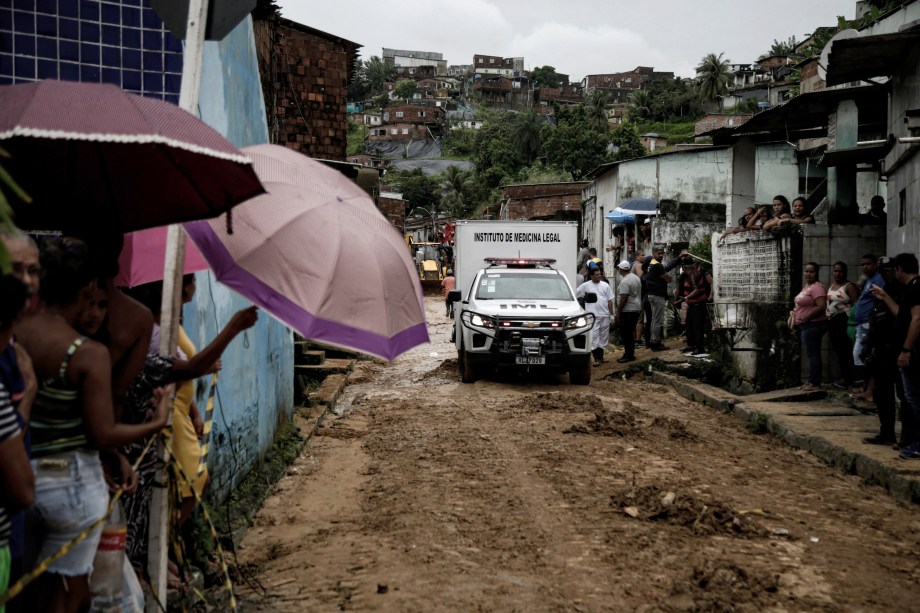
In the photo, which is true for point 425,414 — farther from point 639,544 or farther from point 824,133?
point 824,133

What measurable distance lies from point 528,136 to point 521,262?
224 feet

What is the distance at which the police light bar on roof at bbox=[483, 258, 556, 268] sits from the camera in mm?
16797

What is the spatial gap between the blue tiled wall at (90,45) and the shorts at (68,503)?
3.00m

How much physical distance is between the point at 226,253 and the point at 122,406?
2.72 feet

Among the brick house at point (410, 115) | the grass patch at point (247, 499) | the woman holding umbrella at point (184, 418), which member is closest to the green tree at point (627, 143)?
the brick house at point (410, 115)

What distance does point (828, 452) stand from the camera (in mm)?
9016

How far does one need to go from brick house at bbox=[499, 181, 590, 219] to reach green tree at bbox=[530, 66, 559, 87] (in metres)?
90.5

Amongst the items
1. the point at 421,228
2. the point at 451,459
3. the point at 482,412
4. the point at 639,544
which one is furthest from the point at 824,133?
the point at 421,228

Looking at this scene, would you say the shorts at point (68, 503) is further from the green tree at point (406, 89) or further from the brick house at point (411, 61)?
the brick house at point (411, 61)

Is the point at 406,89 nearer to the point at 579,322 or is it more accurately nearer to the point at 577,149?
the point at 577,149

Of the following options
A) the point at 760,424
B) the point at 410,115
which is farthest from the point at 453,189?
the point at 760,424

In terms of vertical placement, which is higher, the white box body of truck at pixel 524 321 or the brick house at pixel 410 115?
the brick house at pixel 410 115

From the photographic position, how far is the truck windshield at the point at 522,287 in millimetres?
15023

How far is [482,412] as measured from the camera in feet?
38.4
